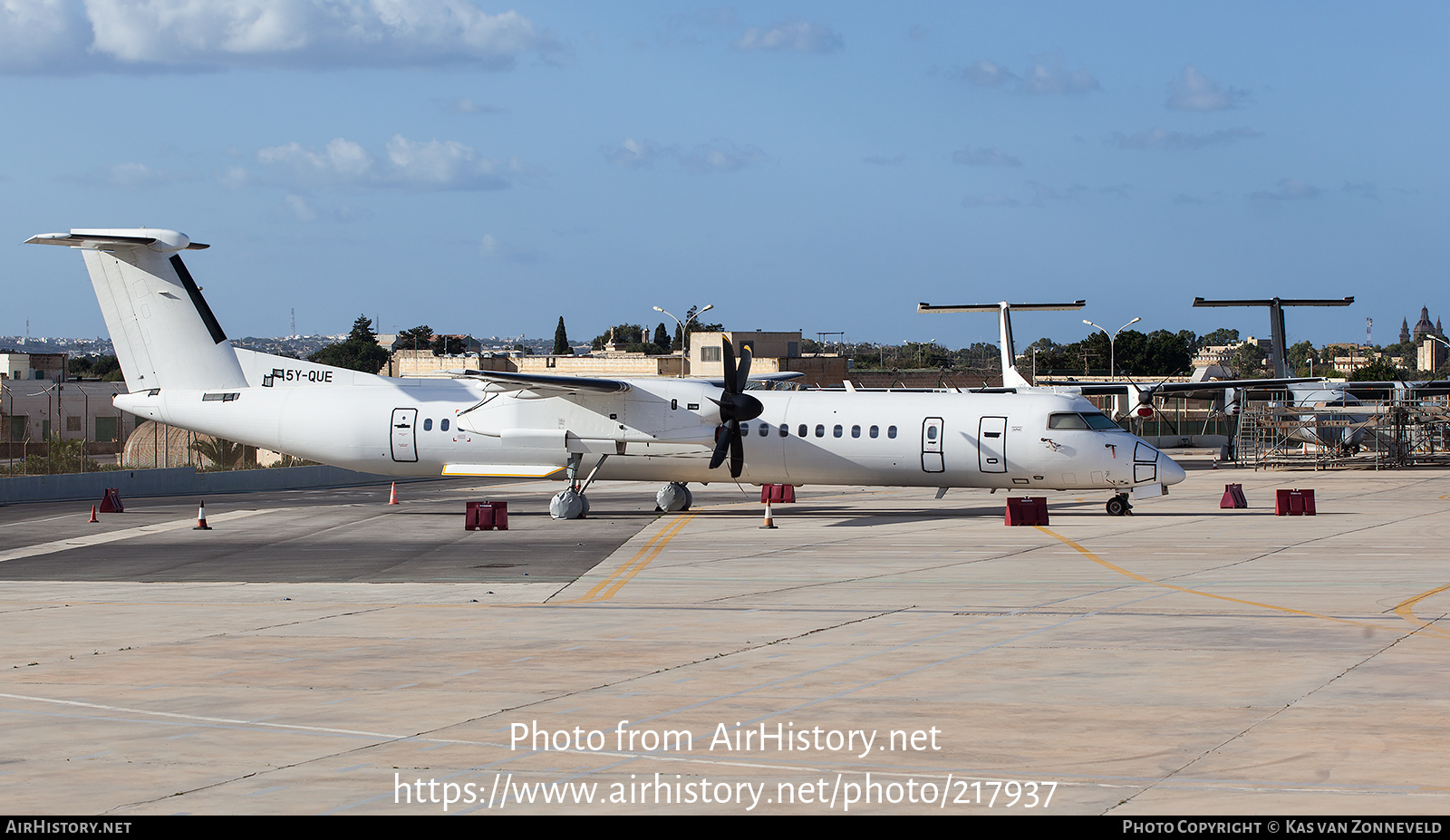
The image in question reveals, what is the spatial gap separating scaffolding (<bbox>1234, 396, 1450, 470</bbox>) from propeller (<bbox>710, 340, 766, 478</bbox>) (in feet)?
126

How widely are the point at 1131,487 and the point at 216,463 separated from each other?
35.7 metres

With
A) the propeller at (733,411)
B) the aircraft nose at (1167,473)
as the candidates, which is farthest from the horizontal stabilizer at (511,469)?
the aircraft nose at (1167,473)

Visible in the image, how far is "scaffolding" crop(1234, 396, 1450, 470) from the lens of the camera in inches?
2424

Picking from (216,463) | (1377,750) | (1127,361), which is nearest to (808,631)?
(1377,750)

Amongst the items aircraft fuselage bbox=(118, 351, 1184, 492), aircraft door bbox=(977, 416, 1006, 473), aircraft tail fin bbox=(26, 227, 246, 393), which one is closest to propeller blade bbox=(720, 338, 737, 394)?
aircraft fuselage bbox=(118, 351, 1184, 492)

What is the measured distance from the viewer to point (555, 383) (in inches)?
1216

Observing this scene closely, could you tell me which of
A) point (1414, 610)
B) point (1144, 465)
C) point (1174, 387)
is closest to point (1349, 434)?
point (1174, 387)

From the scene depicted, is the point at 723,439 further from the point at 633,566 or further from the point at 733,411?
the point at 633,566

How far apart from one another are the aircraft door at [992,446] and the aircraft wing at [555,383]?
28.8 ft

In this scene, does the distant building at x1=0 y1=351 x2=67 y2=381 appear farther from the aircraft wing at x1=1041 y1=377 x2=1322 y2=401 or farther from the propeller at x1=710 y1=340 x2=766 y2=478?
the propeller at x1=710 y1=340 x2=766 y2=478

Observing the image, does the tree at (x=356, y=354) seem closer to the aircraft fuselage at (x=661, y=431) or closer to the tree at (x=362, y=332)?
the tree at (x=362, y=332)

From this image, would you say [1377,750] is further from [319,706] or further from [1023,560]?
[1023,560]

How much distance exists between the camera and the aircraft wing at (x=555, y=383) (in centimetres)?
→ 3009
